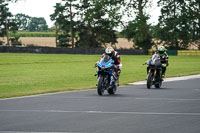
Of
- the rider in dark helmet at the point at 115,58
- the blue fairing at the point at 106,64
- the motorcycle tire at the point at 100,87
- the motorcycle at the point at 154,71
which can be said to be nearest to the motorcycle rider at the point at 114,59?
the rider in dark helmet at the point at 115,58

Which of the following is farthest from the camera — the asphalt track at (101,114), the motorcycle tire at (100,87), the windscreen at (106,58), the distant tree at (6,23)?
the distant tree at (6,23)

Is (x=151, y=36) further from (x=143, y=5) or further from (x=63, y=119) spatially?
(x=63, y=119)

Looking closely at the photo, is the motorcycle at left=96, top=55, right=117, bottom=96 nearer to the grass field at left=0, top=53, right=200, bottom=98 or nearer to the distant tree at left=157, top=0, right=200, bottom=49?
the grass field at left=0, top=53, right=200, bottom=98

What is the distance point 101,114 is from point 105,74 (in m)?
5.21

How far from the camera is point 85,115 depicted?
35.6 ft

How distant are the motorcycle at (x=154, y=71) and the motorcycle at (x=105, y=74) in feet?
11.2

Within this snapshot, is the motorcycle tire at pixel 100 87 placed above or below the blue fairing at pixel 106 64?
below

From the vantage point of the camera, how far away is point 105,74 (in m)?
16.2

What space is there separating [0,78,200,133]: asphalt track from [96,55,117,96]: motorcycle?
0.65m

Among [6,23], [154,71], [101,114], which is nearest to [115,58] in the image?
[154,71]

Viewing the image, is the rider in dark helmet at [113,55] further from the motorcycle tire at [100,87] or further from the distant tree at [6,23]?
the distant tree at [6,23]

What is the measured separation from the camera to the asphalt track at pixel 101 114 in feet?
29.5

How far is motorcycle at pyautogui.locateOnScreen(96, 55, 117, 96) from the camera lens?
52.5 ft

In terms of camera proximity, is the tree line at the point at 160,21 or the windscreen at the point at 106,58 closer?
the windscreen at the point at 106,58
